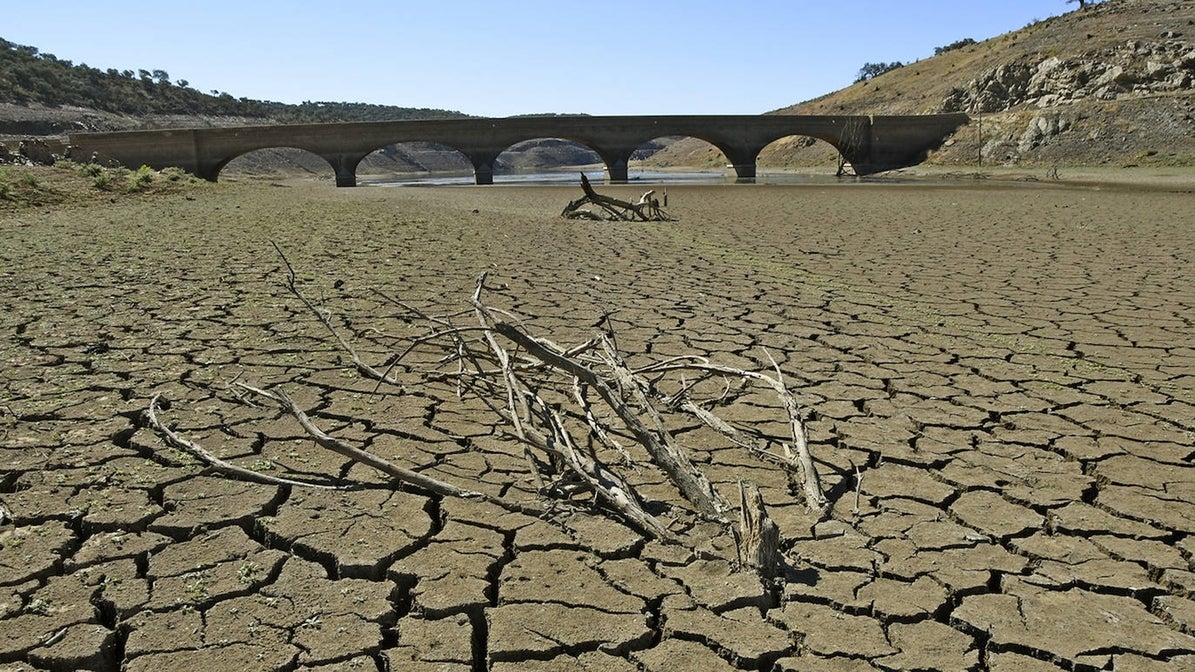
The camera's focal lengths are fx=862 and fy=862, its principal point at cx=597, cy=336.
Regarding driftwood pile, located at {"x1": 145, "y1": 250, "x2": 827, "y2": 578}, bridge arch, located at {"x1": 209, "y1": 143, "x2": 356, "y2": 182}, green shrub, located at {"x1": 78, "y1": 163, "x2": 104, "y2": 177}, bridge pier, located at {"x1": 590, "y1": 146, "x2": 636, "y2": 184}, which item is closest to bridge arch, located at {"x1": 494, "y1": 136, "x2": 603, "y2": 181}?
bridge arch, located at {"x1": 209, "y1": 143, "x2": 356, "y2": 182}

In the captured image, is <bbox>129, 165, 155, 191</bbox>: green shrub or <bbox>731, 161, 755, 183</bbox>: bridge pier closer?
<bbox>129, 165, 155, 191</bbox>: green shrub

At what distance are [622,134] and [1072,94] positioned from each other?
68.2 ft

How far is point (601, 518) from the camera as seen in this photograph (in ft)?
8.77

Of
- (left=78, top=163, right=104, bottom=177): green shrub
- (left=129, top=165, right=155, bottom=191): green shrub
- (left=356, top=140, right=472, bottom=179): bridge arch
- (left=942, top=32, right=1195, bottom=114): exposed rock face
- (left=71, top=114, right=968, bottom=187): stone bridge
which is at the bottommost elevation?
(left=356, top=140, right=472, bottom=179): bridge arch

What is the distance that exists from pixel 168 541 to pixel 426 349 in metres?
2.46

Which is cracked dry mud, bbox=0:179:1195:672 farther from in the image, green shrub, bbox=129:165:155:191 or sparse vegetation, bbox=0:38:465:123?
sparse vegetation, bbox=0:38:465:123

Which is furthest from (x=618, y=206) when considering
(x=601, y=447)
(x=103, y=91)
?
(x=103, y=91)

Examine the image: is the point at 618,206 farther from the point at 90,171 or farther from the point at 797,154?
the point at 797,154

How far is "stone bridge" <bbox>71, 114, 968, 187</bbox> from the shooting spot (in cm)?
3997

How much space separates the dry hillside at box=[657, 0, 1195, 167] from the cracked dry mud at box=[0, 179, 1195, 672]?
29786mm

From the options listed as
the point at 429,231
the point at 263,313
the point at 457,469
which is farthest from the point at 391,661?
the point at 429,231

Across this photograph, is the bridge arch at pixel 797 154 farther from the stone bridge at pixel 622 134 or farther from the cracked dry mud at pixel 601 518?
the cracked dry mud at pixel 601 518

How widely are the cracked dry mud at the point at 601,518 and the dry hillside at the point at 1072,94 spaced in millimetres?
29786

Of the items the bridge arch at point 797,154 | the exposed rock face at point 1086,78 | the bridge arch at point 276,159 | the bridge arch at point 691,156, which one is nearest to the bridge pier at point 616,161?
the bridge arch at point 797,154
